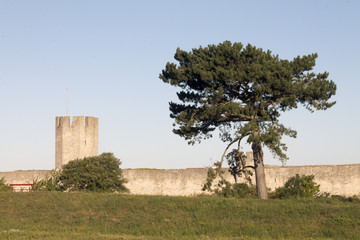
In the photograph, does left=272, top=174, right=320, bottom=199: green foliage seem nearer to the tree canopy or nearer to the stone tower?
the tree canopy

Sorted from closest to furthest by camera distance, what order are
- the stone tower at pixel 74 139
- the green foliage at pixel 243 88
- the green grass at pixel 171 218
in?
the green grass at pixel 171 218, the green foliage at pixel 243 88, the stone tower at pixel 74 139

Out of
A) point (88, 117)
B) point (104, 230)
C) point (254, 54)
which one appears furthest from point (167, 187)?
point (104, 230)

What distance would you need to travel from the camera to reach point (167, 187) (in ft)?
126

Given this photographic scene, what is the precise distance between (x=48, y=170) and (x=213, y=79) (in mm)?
19379

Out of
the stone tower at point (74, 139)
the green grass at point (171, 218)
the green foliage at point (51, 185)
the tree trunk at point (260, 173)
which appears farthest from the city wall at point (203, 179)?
the green grass at point (171, 218)

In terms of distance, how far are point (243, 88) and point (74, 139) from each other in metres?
18.2

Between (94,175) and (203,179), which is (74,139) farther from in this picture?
(203,179)

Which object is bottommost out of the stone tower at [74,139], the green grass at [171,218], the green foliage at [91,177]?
the green grass at [171,218]

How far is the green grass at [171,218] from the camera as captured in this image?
66.3 feet

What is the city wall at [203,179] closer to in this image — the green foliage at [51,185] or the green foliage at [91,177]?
the green foliage at [91,177]

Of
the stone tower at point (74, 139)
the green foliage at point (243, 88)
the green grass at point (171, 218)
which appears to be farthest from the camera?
the stone tower at point (74, 139)

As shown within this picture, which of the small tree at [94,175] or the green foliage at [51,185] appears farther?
the green foliage at [51,185]

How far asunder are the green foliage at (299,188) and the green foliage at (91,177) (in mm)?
11436

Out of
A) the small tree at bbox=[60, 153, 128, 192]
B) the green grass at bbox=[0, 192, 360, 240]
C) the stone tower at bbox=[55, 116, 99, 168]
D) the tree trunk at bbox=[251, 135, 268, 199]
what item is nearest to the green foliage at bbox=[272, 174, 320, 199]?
the tree trunk at bbox=[251, 135, 268, 199]
